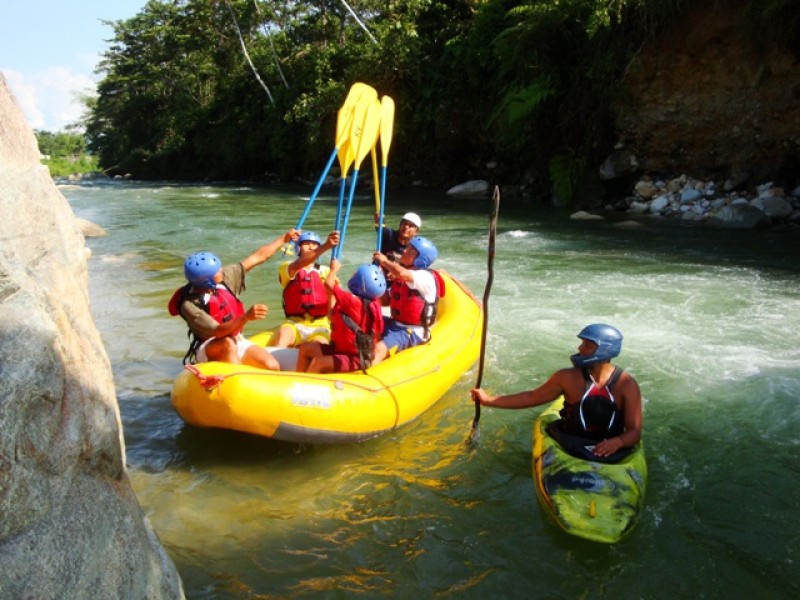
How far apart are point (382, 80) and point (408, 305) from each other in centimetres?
1506

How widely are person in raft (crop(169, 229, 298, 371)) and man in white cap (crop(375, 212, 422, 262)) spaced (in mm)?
1696

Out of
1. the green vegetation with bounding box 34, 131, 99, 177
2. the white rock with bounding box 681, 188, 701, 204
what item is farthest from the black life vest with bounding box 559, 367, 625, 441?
the green vegetation with bounding box 34, 131, 99, 177

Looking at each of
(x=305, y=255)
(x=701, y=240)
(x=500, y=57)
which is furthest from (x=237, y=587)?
(x=500, y=57)

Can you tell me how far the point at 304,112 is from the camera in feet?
71.5

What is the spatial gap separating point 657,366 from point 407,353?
2036mm

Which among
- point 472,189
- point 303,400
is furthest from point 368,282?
point 472,189

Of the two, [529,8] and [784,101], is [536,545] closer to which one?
[784,101]

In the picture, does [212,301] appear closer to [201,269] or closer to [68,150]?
[201,269]

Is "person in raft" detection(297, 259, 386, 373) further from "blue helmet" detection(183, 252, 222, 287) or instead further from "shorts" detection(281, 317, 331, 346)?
"blue helmet" detection(183, 252, 222, 287)

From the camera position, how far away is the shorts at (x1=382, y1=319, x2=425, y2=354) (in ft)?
15.4

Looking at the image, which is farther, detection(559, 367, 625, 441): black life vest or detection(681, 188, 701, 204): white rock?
detection(681, 188, 701, 204): white rock

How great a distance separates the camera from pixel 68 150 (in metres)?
62.0

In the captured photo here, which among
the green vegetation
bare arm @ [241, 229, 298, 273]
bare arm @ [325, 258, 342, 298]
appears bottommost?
the green vegetation

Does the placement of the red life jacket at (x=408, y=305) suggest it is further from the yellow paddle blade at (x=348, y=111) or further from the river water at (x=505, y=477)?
the yellow paddle blade at (x=348, y=111)
